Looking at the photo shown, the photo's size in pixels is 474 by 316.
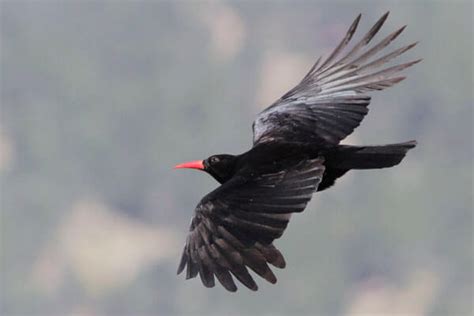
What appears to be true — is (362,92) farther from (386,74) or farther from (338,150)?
(338,150)

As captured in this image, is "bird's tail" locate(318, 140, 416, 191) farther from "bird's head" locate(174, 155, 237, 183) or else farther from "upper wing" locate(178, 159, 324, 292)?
"bird's head" locate(174, 155, 237, 183)

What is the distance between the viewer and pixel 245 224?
15.8m

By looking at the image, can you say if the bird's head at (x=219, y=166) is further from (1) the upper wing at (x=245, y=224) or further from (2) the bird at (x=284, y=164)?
(1) the upper wing at (x=245, y=224)

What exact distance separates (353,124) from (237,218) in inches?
134

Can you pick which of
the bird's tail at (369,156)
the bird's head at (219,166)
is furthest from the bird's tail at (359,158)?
the bird's head at (219,166)

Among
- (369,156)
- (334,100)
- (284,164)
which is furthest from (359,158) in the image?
(334,100)

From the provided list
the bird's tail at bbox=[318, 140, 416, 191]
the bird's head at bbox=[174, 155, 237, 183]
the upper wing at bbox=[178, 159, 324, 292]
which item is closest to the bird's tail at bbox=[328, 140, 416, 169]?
the bird's tail at bbox=[318, 140, 416, 191]

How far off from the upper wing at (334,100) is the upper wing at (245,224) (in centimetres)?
194

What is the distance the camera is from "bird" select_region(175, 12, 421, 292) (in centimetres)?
1553

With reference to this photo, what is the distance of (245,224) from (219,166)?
112 inches

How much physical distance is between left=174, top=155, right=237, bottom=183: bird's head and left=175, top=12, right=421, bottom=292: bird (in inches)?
0.6

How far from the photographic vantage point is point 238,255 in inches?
610

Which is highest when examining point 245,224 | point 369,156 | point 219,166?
point 219,166

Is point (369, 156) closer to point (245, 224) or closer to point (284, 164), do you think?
point (284, 164)
